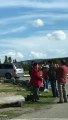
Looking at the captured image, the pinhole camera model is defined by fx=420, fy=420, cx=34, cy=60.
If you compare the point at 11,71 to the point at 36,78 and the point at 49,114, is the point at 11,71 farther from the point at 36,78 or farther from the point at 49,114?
the point at 49,114

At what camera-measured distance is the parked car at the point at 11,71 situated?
4606cm

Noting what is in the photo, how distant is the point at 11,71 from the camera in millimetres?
46406

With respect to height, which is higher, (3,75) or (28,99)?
(3,75)

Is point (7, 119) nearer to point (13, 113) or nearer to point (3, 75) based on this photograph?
point (13, 113)

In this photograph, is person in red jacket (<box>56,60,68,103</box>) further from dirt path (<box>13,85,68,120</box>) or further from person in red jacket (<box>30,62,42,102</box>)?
dirt path (<box>13,85,68,120</box>)

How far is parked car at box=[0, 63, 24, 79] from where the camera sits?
46.1 meters

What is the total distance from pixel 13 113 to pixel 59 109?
6.93 ft

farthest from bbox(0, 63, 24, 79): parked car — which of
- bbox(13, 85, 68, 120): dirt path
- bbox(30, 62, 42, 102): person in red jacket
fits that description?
bbox(13, 85, 68, 120): dirt path

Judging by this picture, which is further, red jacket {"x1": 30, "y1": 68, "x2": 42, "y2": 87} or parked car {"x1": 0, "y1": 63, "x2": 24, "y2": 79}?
parked car {"x1": 0, "y1": 63, "x2": 24, "y2": 79}

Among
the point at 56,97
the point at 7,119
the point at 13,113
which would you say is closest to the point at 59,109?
the point at 13,113

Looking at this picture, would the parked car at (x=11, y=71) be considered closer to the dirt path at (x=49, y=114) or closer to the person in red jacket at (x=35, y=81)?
the person in red jacket at (x=35, y=81)

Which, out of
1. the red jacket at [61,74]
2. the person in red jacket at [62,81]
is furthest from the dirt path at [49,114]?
the red jacket at [61,74]

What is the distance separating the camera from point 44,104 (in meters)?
18.3

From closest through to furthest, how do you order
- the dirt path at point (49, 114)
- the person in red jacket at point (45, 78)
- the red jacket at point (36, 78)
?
1. the dirt path at point (49, 114)
2. the red jacket at point (36, 78)
3. the person in red jacket at point (45, 78)
